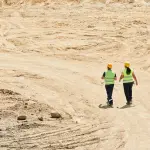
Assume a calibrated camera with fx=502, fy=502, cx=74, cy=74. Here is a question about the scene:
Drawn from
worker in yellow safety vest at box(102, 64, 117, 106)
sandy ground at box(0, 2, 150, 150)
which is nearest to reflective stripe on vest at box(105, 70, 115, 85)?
worker in yellow safety vest at box(102, 64, 117, 106)

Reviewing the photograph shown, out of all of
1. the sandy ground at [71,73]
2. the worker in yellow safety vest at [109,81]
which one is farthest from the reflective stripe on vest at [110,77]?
the sandy ground at [71,73]

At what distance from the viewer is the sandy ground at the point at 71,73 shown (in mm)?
12133

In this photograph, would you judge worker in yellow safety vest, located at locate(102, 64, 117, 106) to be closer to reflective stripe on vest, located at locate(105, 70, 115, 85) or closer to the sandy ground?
reflective stripe on vest, located at locate(105, 70, 115, 85)

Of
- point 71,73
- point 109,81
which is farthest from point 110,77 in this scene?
Result: point 71,73

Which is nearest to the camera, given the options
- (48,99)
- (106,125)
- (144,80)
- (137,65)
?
(106,125)

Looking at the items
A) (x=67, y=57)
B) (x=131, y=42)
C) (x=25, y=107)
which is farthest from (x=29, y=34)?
(x=25, y=107)

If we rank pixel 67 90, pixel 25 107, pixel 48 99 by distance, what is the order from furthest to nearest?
pixel 67 90 < pixel 48 99 < pixel 25 107

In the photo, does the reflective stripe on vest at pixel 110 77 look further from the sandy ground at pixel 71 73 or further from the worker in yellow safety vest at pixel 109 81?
the sandy ground at pixel 71 73

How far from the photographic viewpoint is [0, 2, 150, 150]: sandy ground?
1213 cm

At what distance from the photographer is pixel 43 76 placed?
18469 mm

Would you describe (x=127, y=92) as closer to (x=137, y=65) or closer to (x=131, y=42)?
(x=137, y=65)

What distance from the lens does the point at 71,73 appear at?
63.1 feet

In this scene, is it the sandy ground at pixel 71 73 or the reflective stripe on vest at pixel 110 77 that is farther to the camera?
the reflective stripe on vest at pixel 110 77

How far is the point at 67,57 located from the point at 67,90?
531 centimetres
